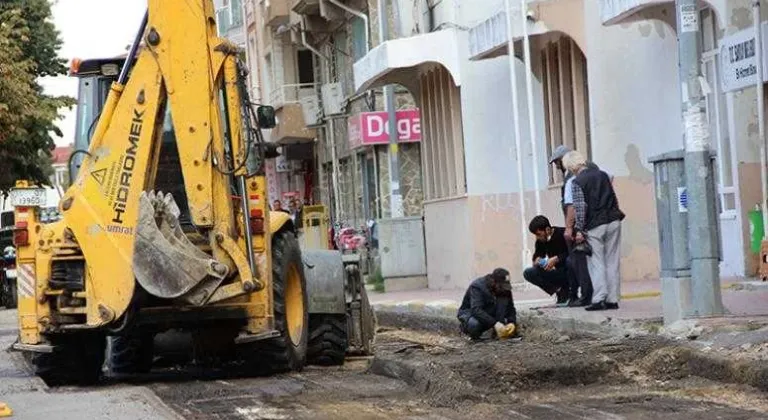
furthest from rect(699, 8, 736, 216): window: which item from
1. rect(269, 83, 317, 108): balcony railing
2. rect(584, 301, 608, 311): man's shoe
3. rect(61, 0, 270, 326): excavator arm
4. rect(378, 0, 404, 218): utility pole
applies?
rect(269, 83, 317, 108): balcony railing

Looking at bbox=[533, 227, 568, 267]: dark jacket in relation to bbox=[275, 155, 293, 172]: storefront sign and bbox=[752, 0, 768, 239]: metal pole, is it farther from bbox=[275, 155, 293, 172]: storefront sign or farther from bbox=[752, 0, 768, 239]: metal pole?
bbox=[275, 155, 293, 172]: storefront sign

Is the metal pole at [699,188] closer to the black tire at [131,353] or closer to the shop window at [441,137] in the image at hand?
the black tire at [131,353]

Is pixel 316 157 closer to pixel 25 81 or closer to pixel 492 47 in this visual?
pixel 25 81

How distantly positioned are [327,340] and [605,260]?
10.6 ft

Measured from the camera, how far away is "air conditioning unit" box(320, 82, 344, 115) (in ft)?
141

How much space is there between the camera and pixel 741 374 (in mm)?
11625

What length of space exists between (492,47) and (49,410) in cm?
1456

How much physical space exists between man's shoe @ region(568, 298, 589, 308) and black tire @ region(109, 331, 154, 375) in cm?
482

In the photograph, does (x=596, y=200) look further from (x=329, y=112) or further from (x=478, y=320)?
(x=329, y=112)

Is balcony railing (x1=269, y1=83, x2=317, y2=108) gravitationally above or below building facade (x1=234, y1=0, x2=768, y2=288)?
above

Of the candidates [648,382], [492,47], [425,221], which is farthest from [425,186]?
[648,382]

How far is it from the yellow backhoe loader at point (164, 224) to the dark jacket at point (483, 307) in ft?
8.43

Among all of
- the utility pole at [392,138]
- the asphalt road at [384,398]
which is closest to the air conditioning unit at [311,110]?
the utility pole at [392,138]

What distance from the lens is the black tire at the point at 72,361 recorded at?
14.4m
